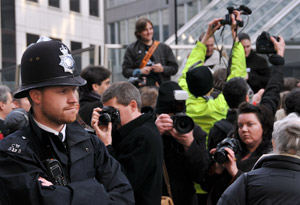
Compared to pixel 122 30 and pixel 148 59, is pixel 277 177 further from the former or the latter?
pixel 122 30

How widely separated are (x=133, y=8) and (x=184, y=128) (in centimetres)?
4265

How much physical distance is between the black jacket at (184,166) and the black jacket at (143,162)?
25.3 inches

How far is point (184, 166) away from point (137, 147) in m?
0.82

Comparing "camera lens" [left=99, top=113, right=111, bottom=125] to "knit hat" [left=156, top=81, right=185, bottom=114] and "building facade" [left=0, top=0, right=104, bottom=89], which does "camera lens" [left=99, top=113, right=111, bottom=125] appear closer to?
"knit hat" [left=156, top=81, right=185, bottom=114]

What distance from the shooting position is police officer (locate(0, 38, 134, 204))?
2.83m

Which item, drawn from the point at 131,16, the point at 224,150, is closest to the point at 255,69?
the point at 224,150

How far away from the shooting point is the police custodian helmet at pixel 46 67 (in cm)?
302

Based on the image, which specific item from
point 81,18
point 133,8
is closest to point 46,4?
point 81,18

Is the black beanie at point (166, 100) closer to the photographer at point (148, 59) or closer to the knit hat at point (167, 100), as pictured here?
the knit hat at point (167, 100)

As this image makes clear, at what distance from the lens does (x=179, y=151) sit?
4887mm

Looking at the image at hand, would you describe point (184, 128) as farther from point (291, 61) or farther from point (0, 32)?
point (0, 32)

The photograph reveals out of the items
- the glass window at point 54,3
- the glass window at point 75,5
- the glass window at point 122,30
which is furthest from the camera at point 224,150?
the glass window at point 122,30

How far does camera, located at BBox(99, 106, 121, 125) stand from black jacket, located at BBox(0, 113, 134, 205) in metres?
0.95

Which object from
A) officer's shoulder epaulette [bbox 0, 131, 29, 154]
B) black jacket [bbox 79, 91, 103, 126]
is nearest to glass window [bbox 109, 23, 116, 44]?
black jacket [bbox 79, 91, 103, 126]
